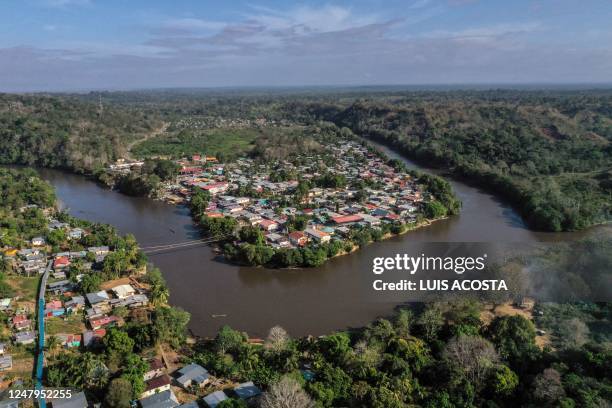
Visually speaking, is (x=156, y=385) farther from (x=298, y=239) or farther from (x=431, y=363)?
(x=298, y=239)

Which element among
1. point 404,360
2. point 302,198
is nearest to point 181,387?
point 404,360

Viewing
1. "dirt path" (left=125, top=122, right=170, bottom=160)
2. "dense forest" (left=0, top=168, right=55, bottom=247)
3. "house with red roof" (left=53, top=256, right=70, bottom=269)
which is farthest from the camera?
"dirt path" (left=125, top=122, right=170, bottom=160)

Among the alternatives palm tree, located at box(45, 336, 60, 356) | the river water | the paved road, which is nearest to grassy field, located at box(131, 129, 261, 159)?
the river water

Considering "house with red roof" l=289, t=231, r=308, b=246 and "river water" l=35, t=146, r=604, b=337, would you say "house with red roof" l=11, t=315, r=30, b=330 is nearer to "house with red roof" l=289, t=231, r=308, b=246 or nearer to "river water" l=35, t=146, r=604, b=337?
"river water" l=35, t=146, r=604, b=337

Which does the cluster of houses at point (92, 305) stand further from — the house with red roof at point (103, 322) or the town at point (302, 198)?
the town at point (302, 198)

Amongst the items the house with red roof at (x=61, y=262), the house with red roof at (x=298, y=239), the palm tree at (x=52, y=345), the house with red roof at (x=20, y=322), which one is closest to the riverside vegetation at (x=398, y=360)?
the palm tree at (x=52, y=345)

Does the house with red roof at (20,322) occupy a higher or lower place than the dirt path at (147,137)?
lower

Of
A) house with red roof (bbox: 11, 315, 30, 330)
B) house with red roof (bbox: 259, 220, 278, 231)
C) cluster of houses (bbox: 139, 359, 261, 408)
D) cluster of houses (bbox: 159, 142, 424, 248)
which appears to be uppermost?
cluster of houses (bbox: 159, 142, 424, 248)
